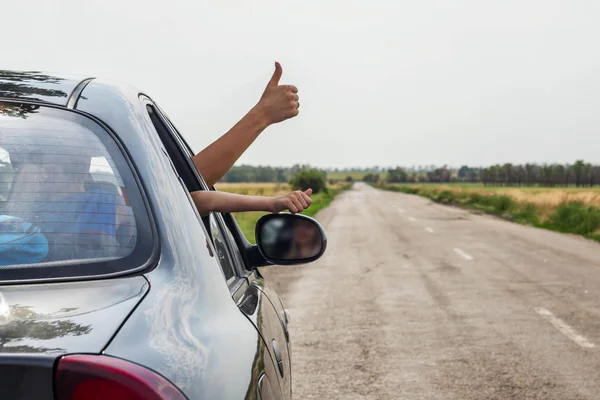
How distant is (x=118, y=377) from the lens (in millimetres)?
1163

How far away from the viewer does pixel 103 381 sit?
1.16 metres

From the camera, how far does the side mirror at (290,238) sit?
8.66ft

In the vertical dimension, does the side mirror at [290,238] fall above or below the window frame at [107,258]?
below

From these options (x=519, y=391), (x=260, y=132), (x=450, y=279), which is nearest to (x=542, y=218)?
(x=450, y=279)

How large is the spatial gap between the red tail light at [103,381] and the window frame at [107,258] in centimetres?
32

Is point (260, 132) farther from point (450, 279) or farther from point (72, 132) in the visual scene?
point (450, 279)

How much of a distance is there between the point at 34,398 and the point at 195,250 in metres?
0.59

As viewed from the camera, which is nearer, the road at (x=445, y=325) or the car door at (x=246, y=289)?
the car door at (x=246, y=289)

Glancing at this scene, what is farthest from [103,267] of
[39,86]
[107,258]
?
[39,86]

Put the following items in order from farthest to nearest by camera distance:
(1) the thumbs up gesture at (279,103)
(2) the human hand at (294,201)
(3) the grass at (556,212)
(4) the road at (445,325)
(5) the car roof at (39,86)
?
(3) the grass at (556,212)
(4) the road at (445,325)
(1) the thumbs up gesture at (279,103)
(2) the human hand at (294,201)
(5) the car roof at (39,86)

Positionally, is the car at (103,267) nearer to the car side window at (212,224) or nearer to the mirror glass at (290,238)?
the car side window at (212,224)

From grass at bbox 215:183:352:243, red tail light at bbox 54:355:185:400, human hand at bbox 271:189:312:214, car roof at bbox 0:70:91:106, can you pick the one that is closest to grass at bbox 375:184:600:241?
grass at bbox 215:183:352:243

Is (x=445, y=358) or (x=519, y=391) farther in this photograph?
(x=445, y=358)

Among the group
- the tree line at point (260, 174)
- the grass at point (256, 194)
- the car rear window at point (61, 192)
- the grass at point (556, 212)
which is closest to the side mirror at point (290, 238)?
the car rear window at point (61, 192)
